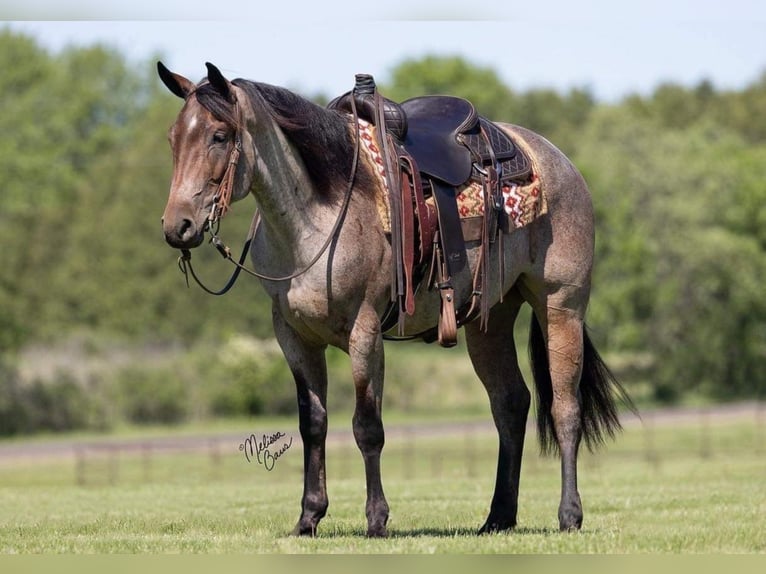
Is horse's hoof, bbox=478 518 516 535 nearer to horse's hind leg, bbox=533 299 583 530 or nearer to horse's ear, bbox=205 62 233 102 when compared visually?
horse's hind leg, bbox=533 299 583 530

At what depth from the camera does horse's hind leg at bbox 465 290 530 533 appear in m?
10.8

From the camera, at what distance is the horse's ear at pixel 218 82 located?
870cm

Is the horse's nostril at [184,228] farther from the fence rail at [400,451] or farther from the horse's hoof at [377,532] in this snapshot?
the fence rail at [400,451]

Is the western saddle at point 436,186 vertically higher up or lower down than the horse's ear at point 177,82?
lower down

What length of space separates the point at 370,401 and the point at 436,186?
1.79 meters

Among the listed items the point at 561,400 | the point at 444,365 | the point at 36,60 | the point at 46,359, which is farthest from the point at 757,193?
the point at 561,400

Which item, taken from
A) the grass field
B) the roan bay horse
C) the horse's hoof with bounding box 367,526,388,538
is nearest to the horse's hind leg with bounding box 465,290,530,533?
the roan bay horse

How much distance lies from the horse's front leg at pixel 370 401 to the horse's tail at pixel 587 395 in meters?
2.29

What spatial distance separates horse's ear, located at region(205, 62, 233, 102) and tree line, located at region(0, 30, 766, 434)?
44.1m

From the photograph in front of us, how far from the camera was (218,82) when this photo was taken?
8.80 metres

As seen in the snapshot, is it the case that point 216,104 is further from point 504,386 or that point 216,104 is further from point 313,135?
point 504,386

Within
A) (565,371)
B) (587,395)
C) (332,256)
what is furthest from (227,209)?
(587,395)
